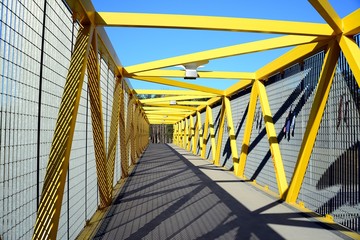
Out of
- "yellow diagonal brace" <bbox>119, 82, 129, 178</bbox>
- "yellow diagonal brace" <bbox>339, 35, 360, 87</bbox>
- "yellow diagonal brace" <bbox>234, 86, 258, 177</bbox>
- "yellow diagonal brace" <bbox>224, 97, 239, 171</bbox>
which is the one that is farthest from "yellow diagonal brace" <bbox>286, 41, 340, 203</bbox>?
"yellow diagonal brace" <bbox>224, 97, 239, 171</bbox>

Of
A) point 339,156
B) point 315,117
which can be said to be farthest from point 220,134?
point 339,156

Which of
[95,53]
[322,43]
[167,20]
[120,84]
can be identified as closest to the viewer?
[95,53]

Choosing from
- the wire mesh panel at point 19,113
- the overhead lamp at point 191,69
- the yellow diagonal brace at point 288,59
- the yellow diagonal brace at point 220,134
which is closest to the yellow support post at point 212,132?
the yellow diagonal brace at point 220,134

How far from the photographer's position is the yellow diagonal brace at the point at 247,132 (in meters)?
8.41

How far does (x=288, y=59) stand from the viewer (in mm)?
6297

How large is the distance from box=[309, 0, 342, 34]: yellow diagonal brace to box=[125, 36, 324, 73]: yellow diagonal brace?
500 mm

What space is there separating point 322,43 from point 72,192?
4.18 metres

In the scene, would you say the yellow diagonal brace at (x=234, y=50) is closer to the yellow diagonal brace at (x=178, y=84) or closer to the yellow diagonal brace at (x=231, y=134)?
the yellow diagonal brace at (x=178, y=84)

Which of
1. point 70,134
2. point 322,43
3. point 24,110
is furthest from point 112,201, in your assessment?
point 322,43

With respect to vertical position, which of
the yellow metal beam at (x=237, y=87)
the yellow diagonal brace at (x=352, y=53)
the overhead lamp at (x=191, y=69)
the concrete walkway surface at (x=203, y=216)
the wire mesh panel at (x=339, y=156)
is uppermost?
the yellow metal beam at (x=237, y=87)

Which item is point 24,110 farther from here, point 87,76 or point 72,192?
point 87,76

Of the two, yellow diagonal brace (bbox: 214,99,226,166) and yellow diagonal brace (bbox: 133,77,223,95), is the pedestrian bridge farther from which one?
yellow diagonal brace (bbox: 214,99,226,166)

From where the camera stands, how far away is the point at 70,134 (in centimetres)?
295

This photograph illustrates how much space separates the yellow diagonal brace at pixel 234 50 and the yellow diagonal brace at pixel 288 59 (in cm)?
29
